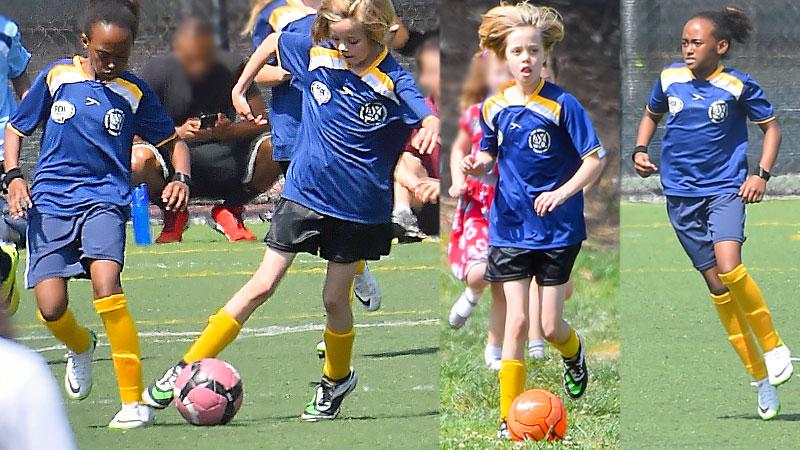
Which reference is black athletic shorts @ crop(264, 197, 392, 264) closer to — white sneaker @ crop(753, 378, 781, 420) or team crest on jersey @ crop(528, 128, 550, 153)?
team crest on jersey @ crop(528, 128, 550, 153)

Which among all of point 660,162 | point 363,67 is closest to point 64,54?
point 363,67

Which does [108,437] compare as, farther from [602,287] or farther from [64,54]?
[602,287]

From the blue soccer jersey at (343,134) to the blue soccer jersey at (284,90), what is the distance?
0.05 metres

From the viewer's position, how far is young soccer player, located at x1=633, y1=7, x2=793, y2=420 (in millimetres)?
4344

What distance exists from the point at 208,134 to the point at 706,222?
1619 mm

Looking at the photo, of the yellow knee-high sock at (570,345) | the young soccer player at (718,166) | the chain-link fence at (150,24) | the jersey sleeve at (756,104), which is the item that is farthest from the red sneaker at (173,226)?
the jersey sleeve at (756,104)

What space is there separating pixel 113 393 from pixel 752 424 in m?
1.98

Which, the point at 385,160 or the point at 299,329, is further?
the point at 299,329

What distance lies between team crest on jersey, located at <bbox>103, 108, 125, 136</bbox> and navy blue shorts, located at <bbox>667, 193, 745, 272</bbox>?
1786mm

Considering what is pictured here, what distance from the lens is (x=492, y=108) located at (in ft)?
12.0

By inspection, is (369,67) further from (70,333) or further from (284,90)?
(70,333)

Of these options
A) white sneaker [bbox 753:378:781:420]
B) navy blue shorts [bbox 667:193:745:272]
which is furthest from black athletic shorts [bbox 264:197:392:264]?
white sneaker [bbox 753:378:781:420]

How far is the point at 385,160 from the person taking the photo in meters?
3.81

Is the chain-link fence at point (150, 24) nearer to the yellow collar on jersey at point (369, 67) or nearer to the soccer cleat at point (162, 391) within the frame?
the yellow collar on jersey at point (369, 67)
